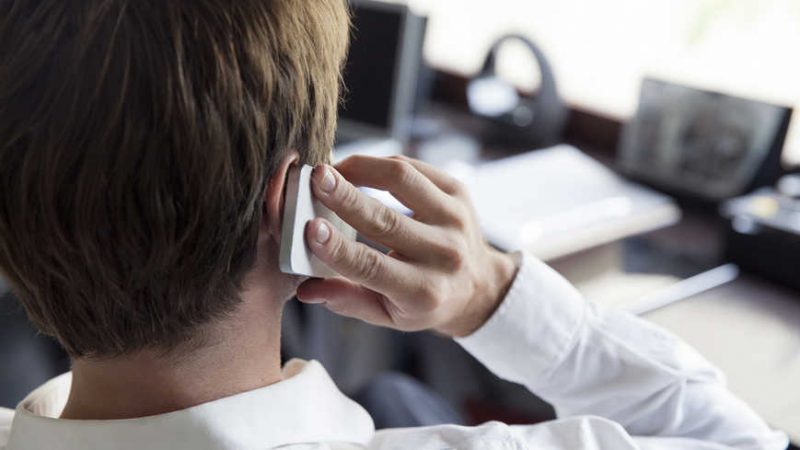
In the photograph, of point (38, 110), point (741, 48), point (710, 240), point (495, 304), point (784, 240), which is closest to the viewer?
point (38, 110)

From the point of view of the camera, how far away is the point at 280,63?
2.29 ft

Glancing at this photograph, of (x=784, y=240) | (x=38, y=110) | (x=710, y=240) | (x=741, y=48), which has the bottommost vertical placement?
(x=710, y=240)

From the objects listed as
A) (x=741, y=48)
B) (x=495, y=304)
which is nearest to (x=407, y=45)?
(x=741, y=48)

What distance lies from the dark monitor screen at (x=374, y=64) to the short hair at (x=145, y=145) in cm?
129

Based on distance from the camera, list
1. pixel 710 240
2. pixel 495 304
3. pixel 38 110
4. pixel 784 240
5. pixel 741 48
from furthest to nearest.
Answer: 1. pixel 741 48
2. pixel 710 240
3. pixel 784 240
4. pixel 495 304
5. pixel 38 110

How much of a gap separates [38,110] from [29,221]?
0.31ft

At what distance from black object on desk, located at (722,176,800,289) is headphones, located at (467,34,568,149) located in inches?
24.7

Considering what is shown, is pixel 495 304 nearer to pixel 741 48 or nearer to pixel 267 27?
pixel 267 27

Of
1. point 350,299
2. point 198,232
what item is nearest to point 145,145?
point 198,232

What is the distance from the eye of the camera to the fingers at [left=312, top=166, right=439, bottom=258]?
74 cm

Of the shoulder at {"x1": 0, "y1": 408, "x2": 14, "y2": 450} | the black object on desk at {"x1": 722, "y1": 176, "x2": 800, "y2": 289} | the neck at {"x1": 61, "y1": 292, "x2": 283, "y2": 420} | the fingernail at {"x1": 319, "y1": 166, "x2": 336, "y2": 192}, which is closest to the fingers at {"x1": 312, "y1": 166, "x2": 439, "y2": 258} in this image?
the fingernail at {"x1": 319, "y1": 166, "x2": 336, "y2": 192}

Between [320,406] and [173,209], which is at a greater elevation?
[173,209]

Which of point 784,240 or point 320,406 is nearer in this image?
point 320,406

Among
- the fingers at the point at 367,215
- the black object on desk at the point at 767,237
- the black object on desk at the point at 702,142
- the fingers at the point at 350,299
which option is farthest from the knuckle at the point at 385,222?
the black object on desk at the point at 702,142
